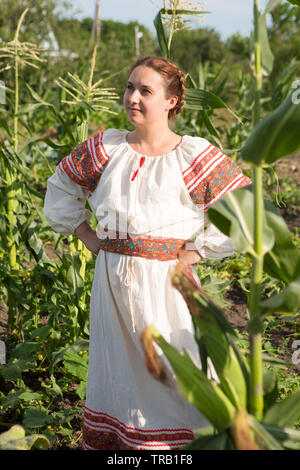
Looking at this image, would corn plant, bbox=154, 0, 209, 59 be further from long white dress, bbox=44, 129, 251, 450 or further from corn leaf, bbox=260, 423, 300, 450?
corn leaf, bbox=260, 423, 300, 450

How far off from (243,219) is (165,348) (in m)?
0.36

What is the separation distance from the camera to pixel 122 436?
5.78 feet

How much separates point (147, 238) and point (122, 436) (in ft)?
2.23

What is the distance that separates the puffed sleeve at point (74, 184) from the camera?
180cm

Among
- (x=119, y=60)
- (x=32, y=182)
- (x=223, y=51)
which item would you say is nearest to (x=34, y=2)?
(x=119, y=60)

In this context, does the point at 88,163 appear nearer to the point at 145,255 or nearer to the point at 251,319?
the point at 145,255

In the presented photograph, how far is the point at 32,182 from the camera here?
5324 mm

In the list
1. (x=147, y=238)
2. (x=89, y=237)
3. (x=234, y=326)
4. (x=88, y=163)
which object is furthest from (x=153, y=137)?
(x=234, y=326)

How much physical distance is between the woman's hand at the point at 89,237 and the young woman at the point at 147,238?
11 centimetres

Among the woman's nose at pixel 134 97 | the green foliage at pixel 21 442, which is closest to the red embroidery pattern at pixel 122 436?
the green foliage at pixel 21 442

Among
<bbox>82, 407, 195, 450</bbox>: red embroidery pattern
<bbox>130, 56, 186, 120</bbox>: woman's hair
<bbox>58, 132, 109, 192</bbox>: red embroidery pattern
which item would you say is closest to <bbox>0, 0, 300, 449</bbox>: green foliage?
<bbox>130, 56, 186, 120</bbox>: woman's hair

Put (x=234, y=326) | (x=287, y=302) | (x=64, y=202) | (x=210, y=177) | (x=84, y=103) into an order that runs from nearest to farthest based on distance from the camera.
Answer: (x=287, y=302)
(x=210, y=177)
(x=64, y=202)
(x=84, y=103)
(x=234, y=326)

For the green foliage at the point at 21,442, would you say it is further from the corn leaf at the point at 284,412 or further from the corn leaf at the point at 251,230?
the corn leaf at the point at 251,230
